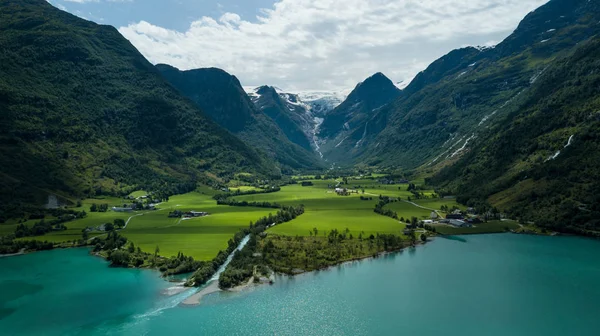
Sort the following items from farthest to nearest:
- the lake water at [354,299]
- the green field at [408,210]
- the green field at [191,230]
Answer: the green field at [408,210], the green field at [191,230], the lake water at [354,299]

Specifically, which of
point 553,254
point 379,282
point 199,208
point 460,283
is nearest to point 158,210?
point 199,208

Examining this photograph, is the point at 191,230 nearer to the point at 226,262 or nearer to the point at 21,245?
the point at 226,262

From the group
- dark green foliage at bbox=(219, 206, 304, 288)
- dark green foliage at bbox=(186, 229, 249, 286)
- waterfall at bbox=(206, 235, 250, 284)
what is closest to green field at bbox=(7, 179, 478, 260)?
dark green foliage at bbox=(186, 229, 249, 286)

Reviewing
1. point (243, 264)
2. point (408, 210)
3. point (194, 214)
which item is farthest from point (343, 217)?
point (243, 264)

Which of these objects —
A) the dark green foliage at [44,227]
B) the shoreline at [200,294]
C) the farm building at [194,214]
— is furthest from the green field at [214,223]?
the shoreline at [200,294]

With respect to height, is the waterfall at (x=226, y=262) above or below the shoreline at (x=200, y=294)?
above

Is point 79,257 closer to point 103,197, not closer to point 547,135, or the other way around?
point 103,197

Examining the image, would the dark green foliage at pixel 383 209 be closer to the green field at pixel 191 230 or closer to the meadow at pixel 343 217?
the meadow at pixel 343 217

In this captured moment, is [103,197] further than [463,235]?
Yes
